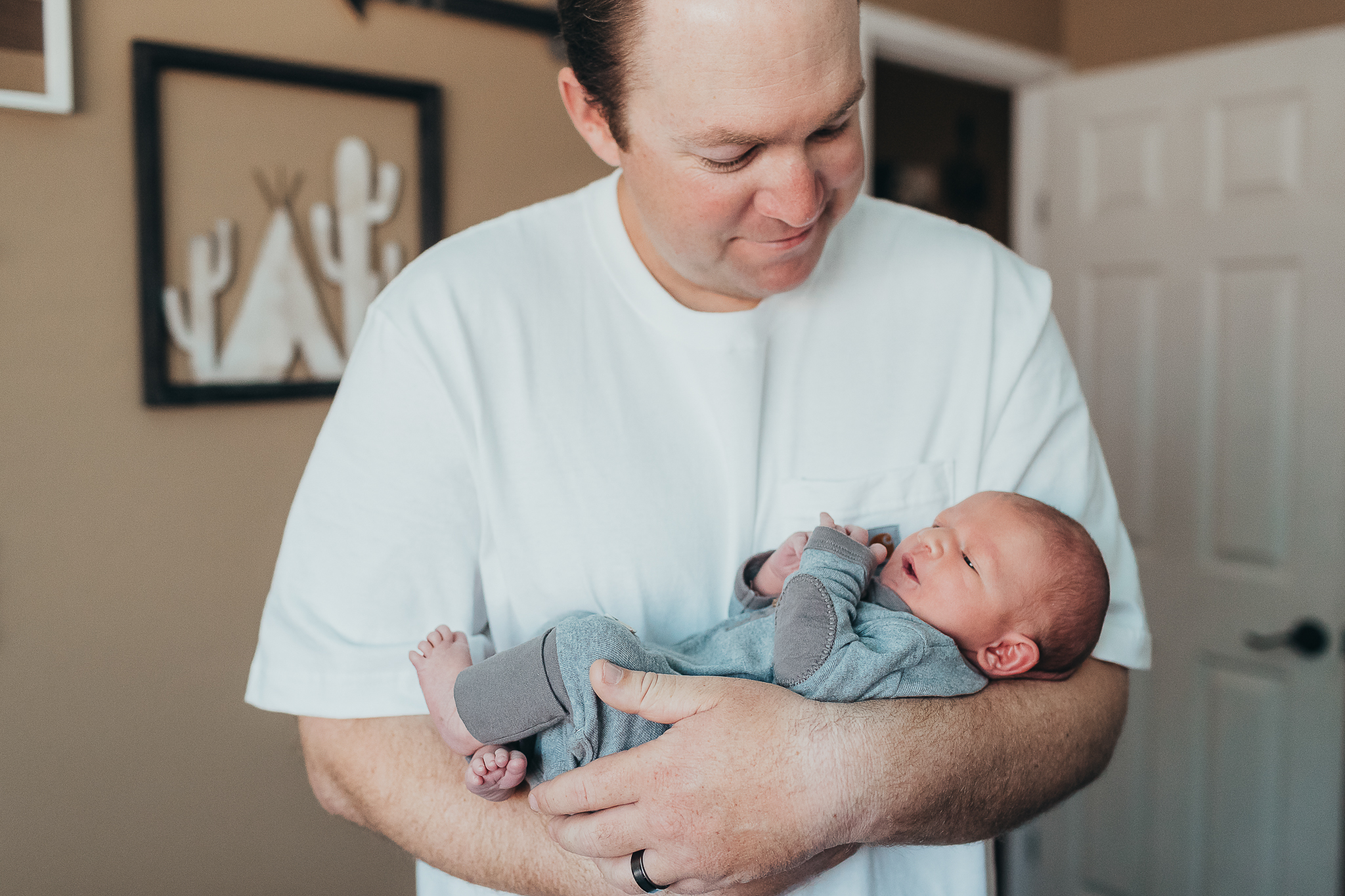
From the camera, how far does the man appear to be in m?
0.92

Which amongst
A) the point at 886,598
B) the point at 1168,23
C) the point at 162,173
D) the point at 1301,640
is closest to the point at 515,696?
the point at 886,598

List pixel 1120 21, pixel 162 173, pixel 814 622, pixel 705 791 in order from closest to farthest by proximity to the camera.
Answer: pixel 705 791 → pixel 814 622 → pixel 162 173 → pixel 1120 21

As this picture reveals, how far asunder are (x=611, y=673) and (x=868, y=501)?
42 cm

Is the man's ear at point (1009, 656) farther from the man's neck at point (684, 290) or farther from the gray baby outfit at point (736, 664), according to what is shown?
the man's neck at point (684, 290)

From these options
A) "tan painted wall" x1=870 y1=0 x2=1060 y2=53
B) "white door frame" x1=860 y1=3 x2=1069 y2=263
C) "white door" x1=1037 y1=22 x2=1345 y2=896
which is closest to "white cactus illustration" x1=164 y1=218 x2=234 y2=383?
"white door frame" x1=860 y1=3 x2=1069 y2=263

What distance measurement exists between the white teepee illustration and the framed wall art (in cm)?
32

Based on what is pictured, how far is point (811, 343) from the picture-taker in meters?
1.19

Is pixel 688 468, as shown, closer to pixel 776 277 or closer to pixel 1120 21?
pixel 776 277

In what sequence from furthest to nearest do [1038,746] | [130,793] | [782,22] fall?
[130,793]
[1038,746]
[782,22]

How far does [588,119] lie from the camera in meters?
1.12

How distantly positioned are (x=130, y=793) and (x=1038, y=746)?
1629 millimetres

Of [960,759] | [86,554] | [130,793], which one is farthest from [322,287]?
[960,759]

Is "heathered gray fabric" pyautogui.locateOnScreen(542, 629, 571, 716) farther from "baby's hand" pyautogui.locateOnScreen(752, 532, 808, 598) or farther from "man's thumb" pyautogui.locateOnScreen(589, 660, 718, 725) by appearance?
"baby's hand" pyautogui.locateOnScreen(752, 532, 808, 598)

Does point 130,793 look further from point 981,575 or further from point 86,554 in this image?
point 981,575
